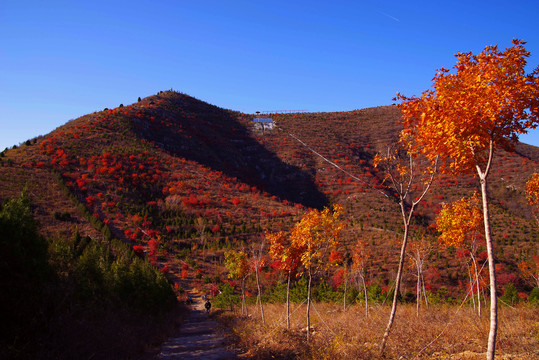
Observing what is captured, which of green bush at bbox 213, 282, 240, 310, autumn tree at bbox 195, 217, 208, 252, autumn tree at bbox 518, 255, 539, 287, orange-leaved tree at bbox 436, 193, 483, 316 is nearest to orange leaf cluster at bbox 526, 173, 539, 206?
orange-leaved tree at bbox 436, 193, 483, 316

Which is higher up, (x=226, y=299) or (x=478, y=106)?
(x=478, y=106)

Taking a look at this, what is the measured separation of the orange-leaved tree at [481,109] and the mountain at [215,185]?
55.5 ft

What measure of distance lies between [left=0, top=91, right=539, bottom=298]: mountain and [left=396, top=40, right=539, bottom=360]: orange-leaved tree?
1691cm

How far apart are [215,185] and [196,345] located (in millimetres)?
45161

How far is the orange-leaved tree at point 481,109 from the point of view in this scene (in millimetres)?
5906

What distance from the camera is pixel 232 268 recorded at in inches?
1014

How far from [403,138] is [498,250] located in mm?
36500

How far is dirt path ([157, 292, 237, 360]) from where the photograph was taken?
13.2 meters

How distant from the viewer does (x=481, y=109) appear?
618cm

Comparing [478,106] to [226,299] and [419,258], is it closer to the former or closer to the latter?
[419,258]

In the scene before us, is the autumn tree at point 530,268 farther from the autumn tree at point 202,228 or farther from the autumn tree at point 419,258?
the autumn tree at point 202,228

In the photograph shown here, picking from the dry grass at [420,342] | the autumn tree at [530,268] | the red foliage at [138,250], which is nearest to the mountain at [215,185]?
the autumn tree at [530,268]

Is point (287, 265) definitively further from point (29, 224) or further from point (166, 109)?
point (166, 109)

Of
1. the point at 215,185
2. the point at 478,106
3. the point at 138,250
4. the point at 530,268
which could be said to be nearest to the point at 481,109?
the point at 478,106
